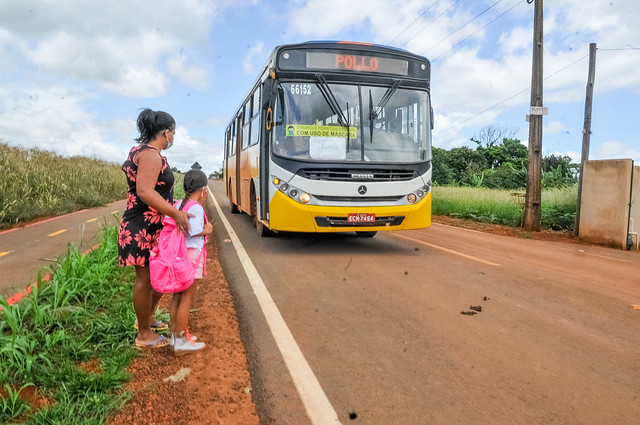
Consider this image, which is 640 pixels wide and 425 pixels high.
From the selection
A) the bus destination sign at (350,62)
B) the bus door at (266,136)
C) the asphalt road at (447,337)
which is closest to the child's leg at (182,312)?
the asphalt road at (447,337)

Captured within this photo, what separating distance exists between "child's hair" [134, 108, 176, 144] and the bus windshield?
14.3ft

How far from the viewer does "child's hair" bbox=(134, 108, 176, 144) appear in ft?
11.7

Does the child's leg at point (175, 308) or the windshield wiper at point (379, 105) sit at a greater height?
the windshield wiper at point (379, 105)

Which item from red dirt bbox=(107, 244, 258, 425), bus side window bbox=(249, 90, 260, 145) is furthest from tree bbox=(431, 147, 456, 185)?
red dirt bbox=(107, 244, 258, 425)

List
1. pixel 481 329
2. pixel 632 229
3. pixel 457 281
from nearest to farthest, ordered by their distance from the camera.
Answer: pixel 481 329
pixel 457 281
pixel 632 229

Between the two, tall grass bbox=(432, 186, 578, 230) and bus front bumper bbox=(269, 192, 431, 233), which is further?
tall grass bbox=(432, 186, 578, 230)

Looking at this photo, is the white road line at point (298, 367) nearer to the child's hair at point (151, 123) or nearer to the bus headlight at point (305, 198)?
the child's hair at point (151, 123)

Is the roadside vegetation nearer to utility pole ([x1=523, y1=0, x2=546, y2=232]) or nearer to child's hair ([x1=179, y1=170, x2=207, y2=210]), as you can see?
utility pole ([x1=523, y1=0, x2=546, y2=232])

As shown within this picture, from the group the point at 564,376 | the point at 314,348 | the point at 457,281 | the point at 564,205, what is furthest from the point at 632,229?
the point at 314,348

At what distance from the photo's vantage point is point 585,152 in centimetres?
1427

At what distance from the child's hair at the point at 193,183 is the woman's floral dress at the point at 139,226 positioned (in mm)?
147

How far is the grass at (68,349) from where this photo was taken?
2715 mm

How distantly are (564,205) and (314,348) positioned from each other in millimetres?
12714

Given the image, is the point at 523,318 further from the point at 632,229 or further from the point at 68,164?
the point at 68,164
